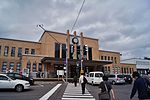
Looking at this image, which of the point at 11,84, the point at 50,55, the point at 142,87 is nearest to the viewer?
the point at 142,87

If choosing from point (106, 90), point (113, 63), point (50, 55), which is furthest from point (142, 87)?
point (113, 63)

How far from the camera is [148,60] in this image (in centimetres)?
8406

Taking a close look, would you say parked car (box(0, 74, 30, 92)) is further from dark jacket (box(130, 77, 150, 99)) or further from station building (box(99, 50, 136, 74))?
station building (box(99, 50, 136, 74))

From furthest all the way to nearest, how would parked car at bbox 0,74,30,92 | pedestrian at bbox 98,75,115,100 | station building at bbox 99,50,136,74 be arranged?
station building at bbox 99,50,136,74 → parked car at bbox 0,74,30,92 → pedestrian at bbox 98,75,115,100

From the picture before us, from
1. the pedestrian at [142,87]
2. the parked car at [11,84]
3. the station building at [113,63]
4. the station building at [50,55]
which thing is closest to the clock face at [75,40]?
the station building at [50,55]

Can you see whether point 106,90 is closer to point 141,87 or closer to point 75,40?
point 141,87

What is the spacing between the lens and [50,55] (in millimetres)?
44750

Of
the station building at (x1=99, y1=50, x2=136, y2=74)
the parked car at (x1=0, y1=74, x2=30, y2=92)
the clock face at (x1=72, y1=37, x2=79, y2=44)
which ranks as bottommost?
the parked car at (x1=0, y1=74, x2=30, y2=92)

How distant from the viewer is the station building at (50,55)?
4110cm

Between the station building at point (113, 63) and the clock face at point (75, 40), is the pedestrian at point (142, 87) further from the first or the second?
the station building at point (113, 63)

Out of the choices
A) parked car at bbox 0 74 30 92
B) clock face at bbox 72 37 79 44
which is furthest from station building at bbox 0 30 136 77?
parked car at bbox 0 74 30 92

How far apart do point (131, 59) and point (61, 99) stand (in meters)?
72.6

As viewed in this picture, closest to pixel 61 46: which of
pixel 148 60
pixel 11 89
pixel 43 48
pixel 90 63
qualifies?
pixel 43 48

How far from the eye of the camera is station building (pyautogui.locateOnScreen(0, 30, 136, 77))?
41.1 metres
